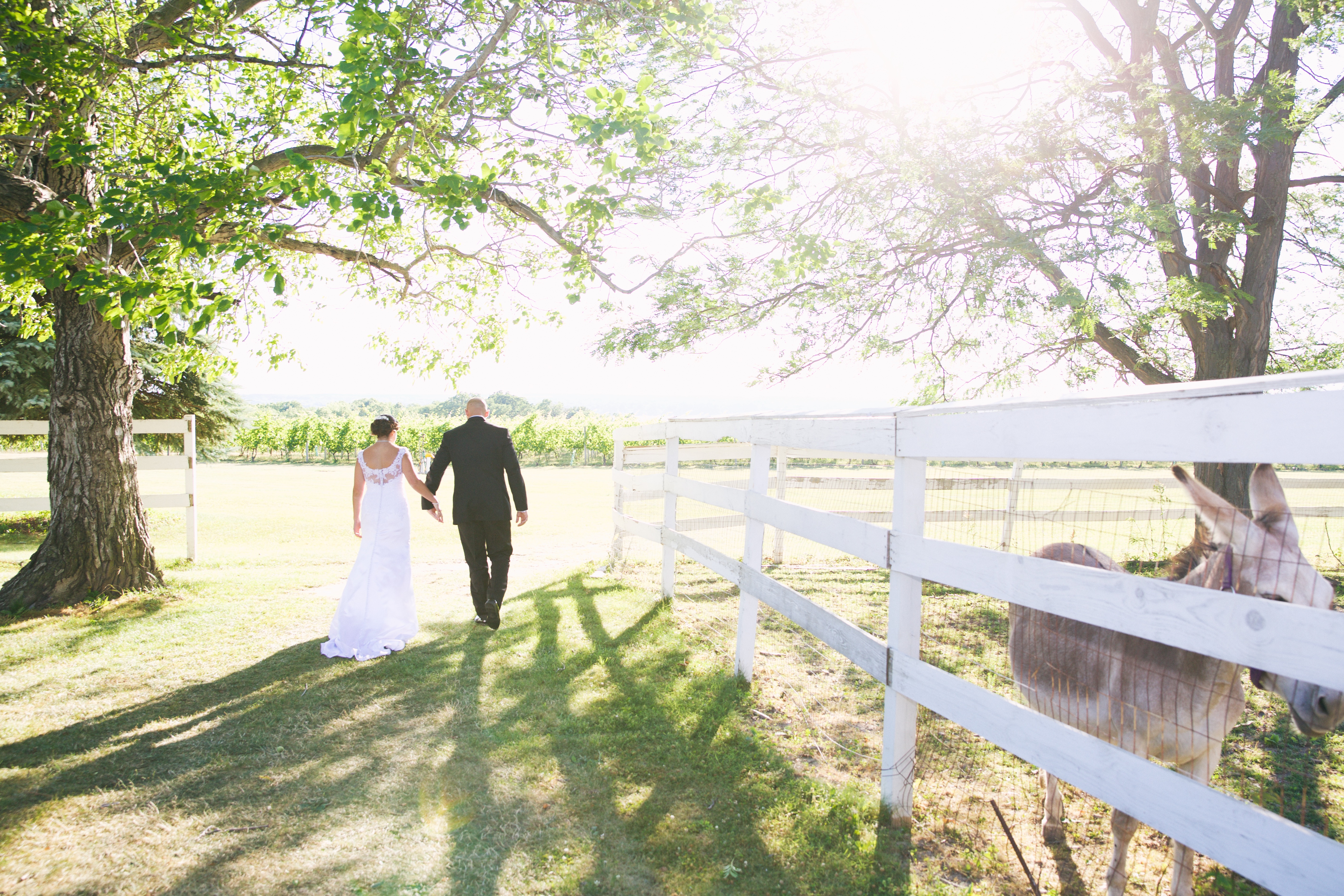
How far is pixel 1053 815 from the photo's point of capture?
309cm

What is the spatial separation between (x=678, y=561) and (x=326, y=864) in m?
7.77

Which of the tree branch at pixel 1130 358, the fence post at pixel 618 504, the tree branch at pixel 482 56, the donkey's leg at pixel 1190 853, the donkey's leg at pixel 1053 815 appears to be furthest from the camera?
the fence post at pixel 618 504

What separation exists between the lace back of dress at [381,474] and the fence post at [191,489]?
5.21m

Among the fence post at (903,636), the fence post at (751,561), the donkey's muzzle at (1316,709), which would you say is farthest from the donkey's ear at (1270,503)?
the fence post at (751,561)

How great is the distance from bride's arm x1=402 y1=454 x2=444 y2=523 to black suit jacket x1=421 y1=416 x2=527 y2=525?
96mm

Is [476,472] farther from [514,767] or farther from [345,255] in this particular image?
[345,255]

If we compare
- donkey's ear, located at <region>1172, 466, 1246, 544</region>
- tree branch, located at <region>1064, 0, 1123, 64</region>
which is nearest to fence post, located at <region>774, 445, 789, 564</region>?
tree branch, located at <region>1064, 0, 1123, 64</region>

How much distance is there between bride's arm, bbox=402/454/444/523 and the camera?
5.98m

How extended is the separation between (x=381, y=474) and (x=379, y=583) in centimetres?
91

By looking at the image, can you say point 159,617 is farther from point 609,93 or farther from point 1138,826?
point 1138,826

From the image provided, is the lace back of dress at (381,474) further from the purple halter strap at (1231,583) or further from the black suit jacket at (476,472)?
the purple halter strap at (1231,583)

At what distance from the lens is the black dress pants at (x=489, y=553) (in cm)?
637

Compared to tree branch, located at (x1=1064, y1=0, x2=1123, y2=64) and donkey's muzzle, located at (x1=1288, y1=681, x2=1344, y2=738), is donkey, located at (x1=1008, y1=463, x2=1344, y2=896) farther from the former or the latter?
tree branch, located at (x1=1064, y1=0, x2=1123, y2=64)

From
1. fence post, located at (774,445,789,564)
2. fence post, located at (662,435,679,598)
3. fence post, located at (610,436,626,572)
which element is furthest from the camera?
fence post, located at (774,445,789,564)
